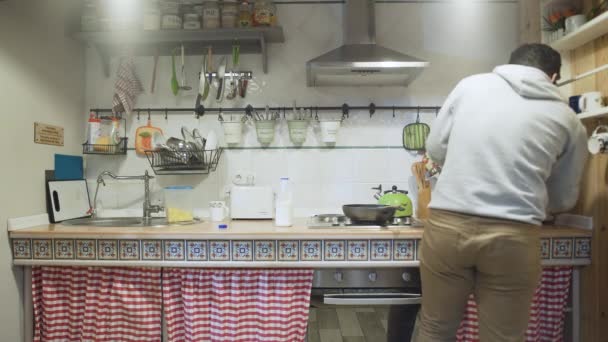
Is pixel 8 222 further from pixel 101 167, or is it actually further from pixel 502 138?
pixel 502 138

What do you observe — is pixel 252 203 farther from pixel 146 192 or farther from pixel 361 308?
pixel 361 308

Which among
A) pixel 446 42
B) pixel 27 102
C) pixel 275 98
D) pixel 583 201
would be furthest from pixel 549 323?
pixel 27 102

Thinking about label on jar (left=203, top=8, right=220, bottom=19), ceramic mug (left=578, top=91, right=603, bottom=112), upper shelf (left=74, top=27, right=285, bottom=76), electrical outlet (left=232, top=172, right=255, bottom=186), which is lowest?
electrical outlet (left=232, top=172, right=255, bottom=186)

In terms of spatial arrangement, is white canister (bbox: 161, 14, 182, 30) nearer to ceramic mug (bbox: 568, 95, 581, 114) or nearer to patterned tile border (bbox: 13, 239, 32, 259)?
patterned tile border (bbox: 13, 239, 32, 259)

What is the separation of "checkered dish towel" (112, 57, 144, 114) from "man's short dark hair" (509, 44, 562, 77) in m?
1.89

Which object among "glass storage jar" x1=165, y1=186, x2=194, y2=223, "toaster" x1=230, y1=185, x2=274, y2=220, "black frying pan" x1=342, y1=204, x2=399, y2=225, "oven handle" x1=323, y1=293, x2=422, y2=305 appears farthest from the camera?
"glass storage jar" x1=165, y1=186, x2=194, y2=223

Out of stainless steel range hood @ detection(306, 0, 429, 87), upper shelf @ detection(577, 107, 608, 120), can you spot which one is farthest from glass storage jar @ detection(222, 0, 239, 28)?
upper shelf @ detection(577, 107, 608, 120)

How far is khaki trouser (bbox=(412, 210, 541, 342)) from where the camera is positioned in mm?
1237

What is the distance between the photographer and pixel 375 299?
167cm

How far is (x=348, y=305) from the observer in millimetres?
1696

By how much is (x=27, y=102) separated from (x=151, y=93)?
0.63m

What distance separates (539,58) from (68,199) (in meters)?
2.17

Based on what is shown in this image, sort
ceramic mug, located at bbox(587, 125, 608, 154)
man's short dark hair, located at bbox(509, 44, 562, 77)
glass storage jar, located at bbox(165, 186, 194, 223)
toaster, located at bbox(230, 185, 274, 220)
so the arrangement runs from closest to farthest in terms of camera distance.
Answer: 1. man's short dark hair, located at bbox(509, 44, 562, 77)
2. ceramic mug, located at bbox(587, 125, 608, 154)
3. toaster, located at bbox(230, 185, 274, 220)
4. glass storage jar, located at bbox(165, 186, 194, 223)

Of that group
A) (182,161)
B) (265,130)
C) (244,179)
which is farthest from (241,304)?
(265,130)
